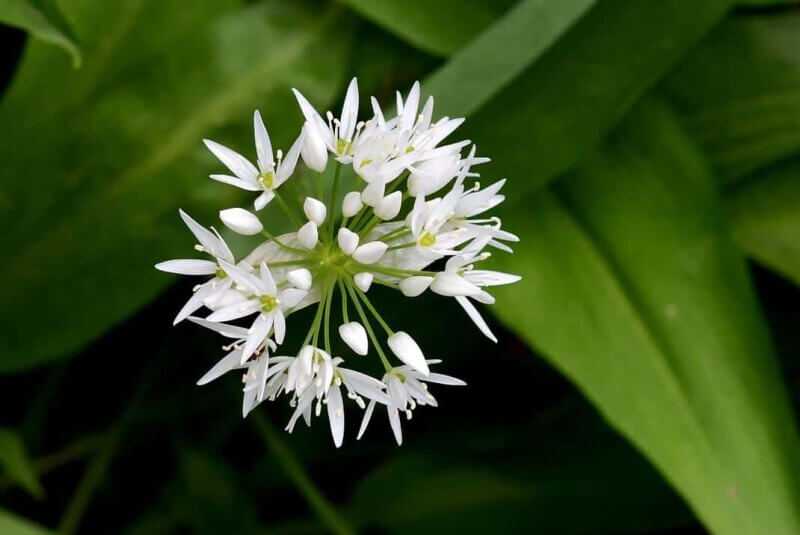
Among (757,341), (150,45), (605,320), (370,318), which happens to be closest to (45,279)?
(150,45)

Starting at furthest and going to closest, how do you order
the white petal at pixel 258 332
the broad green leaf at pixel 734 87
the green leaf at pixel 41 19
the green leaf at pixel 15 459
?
1. the broad green leaf at pixel 734 87
2. the green leaf at pixel 15 459
3. the green leaf at pixel 41 19
4. the white petal at pixel 258 332

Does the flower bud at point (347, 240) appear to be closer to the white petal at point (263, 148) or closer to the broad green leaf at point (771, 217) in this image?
the white petal at point (263, 148)

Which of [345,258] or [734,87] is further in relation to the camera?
[734,87]

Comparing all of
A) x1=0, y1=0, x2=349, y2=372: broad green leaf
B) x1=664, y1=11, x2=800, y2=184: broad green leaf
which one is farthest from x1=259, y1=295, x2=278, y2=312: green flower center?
x1=664, y1=11, x2=800, y2=184: broad green leaf

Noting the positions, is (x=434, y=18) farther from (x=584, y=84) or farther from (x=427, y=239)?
(x=427, y=239)

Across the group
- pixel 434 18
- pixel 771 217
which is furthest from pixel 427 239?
pixel 771 217

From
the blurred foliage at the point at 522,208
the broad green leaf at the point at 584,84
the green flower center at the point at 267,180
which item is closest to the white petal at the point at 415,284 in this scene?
the green flower center at the point at 267,180
